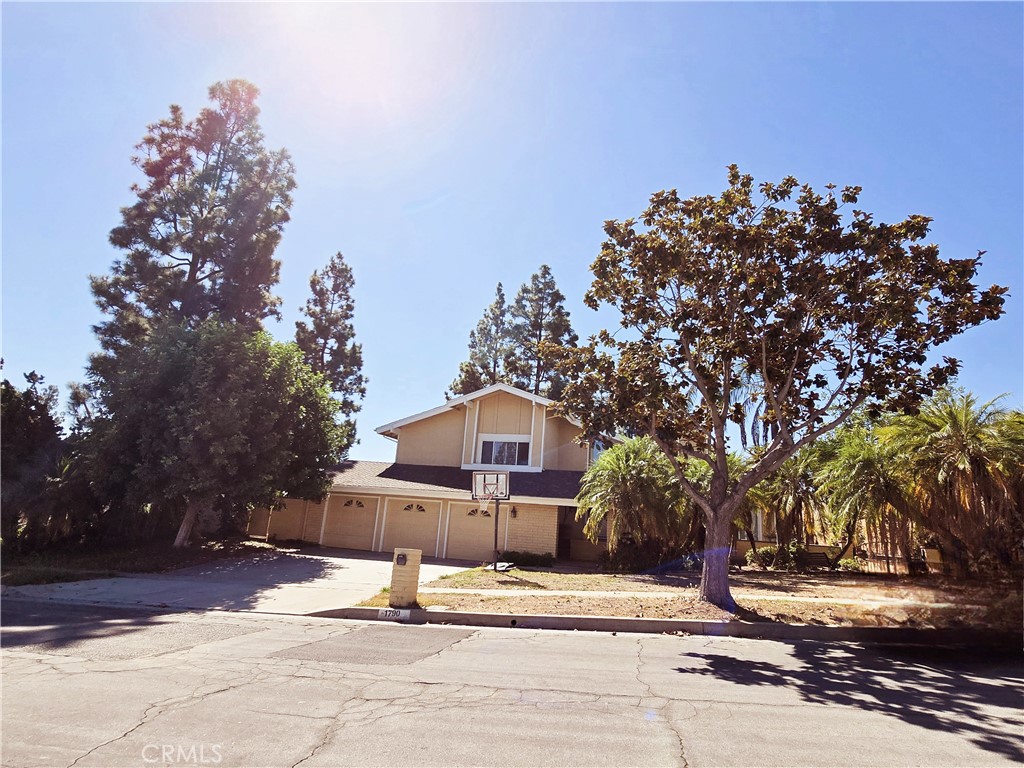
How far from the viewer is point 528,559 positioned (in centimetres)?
2183

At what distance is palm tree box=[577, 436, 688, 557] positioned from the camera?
63.6ft

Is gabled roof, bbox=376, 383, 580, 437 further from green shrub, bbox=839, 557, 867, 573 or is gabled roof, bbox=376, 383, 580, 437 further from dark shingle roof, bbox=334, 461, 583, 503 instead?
green shrub, bbox=839, 557, 867, 573

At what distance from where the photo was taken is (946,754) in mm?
4633

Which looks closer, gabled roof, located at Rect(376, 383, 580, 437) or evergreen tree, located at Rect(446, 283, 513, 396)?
gabled roof, located at Rect(376, 383, 580, 437)

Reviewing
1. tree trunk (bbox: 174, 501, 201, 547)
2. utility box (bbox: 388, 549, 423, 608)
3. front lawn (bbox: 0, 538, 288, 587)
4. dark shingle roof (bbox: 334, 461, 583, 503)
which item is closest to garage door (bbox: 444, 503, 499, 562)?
dark shingle roof (bbox: 334, 461, 583, 503)

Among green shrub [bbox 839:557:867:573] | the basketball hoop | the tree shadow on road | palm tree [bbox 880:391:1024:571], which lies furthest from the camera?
green shrub [bbox 839:557:867:573]

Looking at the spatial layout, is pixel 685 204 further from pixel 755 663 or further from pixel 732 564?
pixel 732 564

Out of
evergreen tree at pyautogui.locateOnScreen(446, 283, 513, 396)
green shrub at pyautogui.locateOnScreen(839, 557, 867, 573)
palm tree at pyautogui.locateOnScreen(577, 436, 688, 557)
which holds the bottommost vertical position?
green shrub at pyautogui.locateOnScreen(839, 557, 867, 573)

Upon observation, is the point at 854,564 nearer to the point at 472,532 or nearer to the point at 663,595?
the point at 663,595

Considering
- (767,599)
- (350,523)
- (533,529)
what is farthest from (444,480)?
(767,599)

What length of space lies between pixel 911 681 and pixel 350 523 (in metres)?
21.7

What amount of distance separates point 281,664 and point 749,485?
924 centimetres

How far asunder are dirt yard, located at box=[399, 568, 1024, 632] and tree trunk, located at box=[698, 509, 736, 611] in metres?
0.32

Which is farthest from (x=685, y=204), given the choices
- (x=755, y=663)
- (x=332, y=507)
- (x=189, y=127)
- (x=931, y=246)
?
(x=189, y=127)
